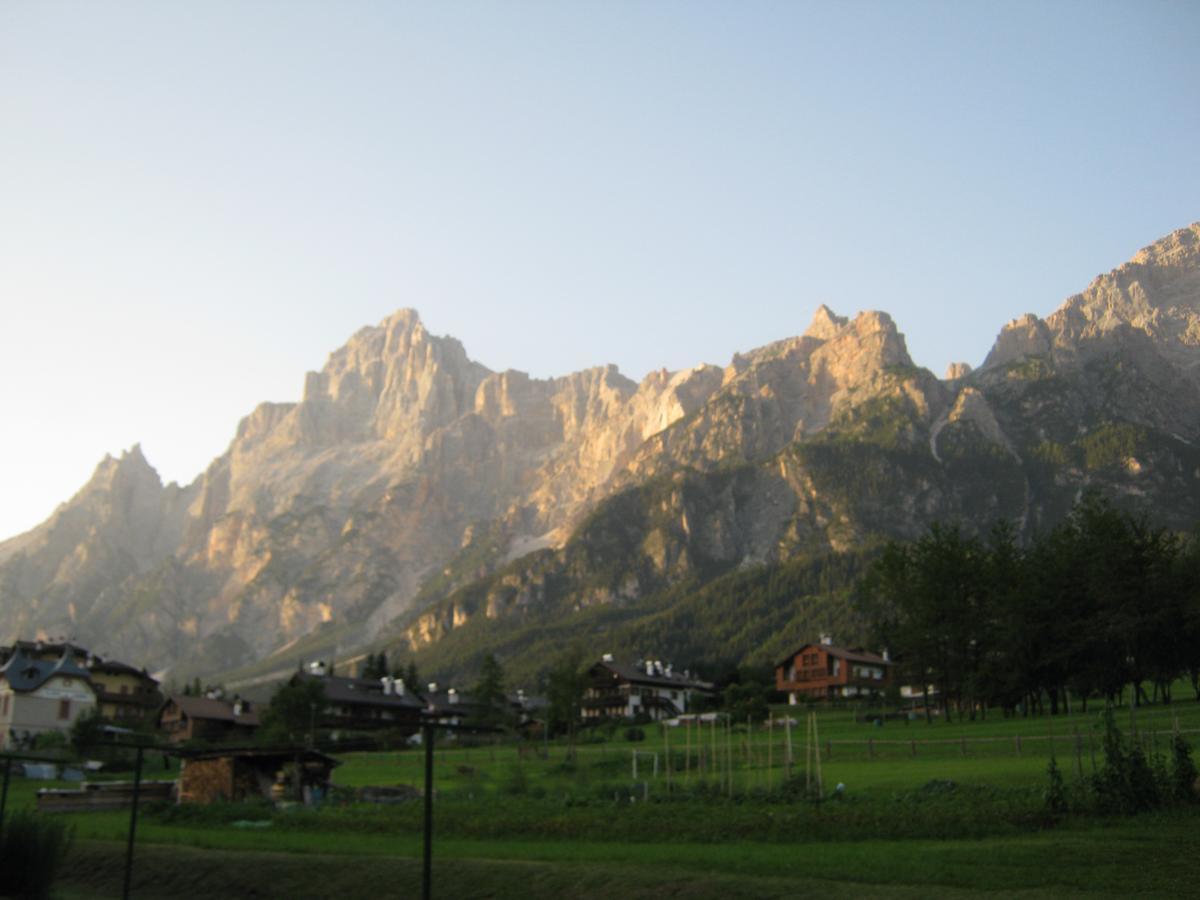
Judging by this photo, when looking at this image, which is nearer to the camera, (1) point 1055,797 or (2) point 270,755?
(1) point 1055,797

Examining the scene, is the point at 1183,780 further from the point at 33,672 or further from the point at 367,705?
the point at 367,705

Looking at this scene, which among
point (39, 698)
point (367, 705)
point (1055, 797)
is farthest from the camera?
point (367, 705)

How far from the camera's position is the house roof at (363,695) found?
127 metres

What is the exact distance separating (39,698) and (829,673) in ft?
262

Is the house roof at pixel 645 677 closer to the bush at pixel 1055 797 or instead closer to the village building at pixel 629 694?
the village building at pixel 629 694

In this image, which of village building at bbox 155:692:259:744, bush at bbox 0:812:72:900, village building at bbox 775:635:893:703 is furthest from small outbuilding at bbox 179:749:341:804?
village building at bbox 775:635:893:703

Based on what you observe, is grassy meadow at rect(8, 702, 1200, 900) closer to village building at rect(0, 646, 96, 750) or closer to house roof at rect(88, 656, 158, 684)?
village building at rect(0, 646, 96, 750)

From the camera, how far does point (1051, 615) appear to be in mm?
72438

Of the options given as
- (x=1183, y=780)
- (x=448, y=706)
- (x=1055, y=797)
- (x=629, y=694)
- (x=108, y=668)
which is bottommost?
(x=1055, y=797)

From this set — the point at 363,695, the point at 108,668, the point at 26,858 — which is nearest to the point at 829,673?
the point at 363,695

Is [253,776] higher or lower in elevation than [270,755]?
lower

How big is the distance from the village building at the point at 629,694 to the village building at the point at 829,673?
397 inches

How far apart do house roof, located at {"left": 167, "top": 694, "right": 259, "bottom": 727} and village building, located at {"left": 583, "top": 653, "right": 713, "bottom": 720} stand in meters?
37.7

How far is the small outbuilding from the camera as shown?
5212 cm
